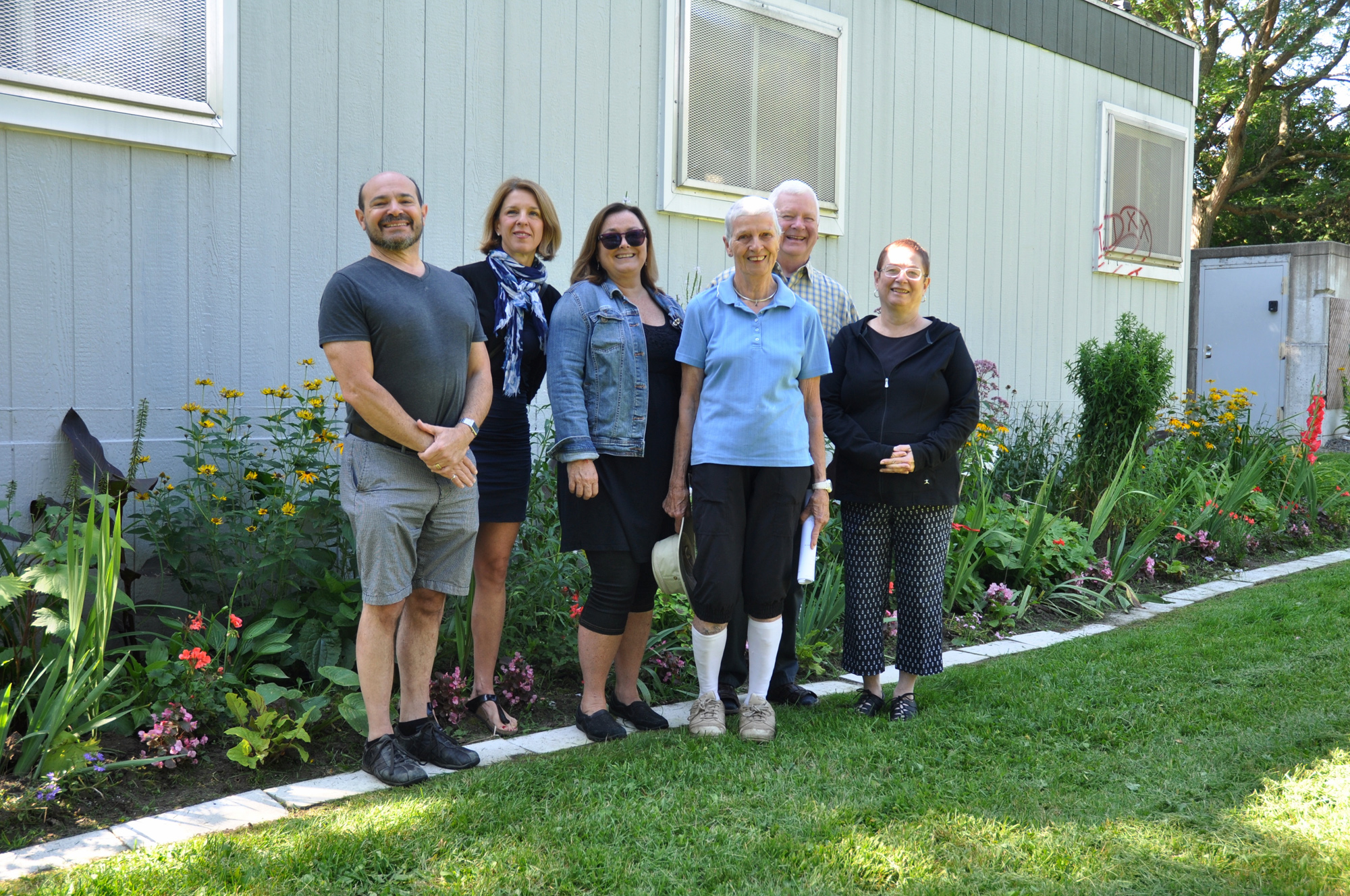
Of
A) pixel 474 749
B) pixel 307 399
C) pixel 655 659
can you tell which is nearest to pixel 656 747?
pixel 474 749

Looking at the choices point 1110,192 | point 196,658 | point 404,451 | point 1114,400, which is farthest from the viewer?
point 1110,192

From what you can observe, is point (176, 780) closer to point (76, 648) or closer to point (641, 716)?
point (76, 648)

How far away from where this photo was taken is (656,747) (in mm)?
3129

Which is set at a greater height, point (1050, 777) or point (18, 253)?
point (18, 253)

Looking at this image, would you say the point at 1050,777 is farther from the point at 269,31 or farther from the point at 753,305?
the point at 269,31

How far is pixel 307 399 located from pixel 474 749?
1551mm

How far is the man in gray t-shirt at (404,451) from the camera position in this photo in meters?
2.81

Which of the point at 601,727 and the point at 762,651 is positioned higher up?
the point at 762,651

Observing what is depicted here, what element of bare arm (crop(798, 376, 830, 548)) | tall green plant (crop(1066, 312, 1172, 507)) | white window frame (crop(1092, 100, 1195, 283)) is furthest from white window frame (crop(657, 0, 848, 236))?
white window frame (crop(1092, 100, 1195, 283))

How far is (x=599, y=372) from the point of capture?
10.5 feet

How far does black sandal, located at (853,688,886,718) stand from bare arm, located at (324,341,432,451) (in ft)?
5.99

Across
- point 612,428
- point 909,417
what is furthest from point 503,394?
point 909,417

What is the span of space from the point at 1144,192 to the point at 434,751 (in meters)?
7.97

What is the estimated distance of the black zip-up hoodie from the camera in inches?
137
